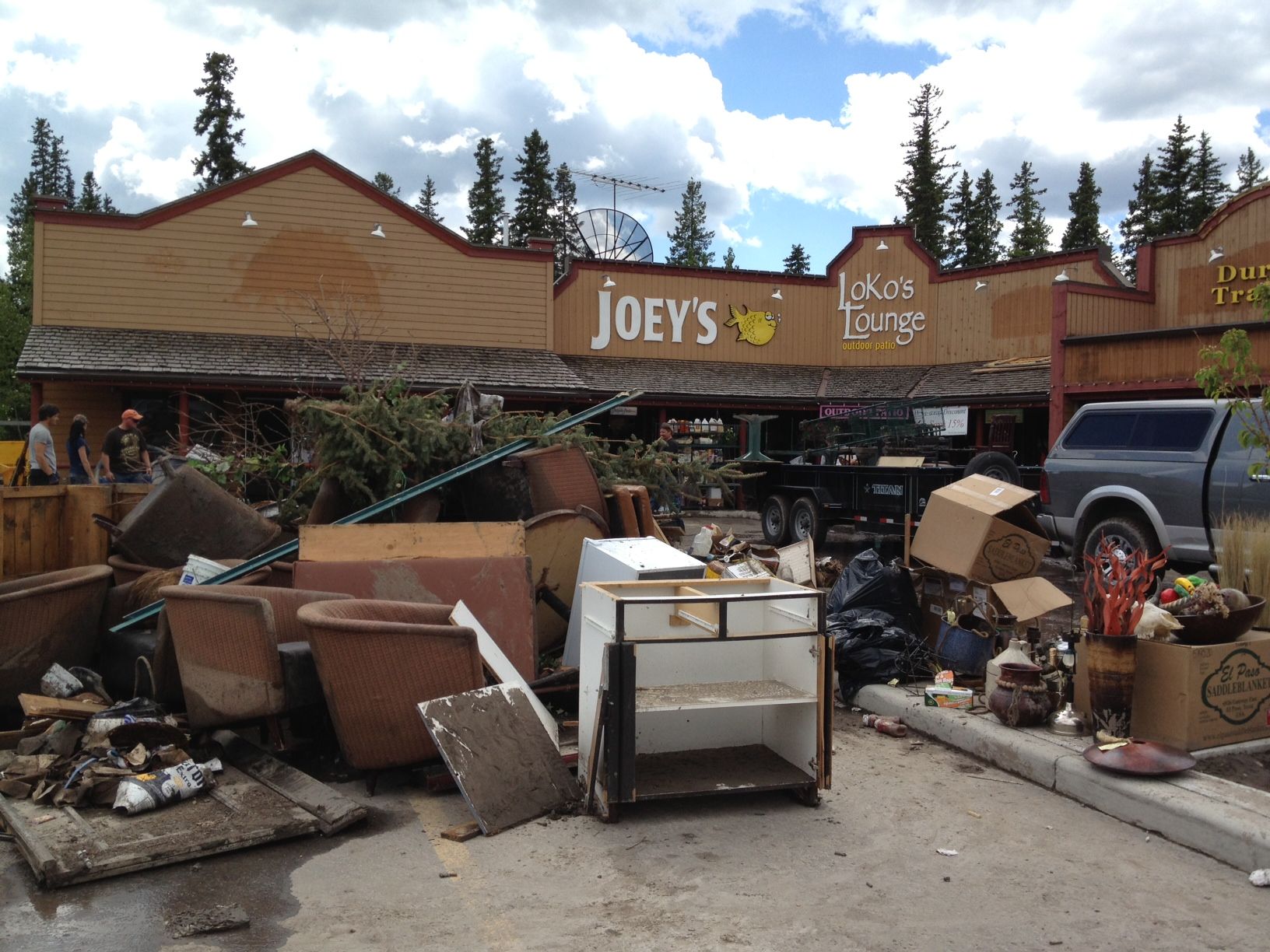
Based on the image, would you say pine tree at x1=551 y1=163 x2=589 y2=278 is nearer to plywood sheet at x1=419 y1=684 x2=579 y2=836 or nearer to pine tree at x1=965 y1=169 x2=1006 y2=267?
pine tree at x1=965 y1=169 x2=1006 y2=267

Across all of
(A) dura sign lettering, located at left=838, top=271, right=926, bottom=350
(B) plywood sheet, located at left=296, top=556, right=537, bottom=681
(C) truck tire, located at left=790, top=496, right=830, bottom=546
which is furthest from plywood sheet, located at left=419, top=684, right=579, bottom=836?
(A) dura sign lettering, located at left=838, top=271, right=926, bottom=350

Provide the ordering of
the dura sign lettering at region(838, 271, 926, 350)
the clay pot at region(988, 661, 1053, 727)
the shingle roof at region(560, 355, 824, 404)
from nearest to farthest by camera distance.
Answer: the clay pot at region(988, 661, 1053, 727), the shingle roof at region(560, 355, 824, 404), the dura sign lettering at region(838, 271, 926, 350)

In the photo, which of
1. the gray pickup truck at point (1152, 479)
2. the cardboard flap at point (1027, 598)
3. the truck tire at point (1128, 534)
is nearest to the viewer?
the cardboard flap at point (1027, 598)

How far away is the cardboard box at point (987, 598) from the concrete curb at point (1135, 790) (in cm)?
159

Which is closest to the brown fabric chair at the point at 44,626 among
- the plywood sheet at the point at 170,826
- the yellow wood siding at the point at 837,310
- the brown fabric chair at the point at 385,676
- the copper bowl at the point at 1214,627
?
the plywood sheet at the point at 170,826

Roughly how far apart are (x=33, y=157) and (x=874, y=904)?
9640 cm

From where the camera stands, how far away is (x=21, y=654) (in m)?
6.30

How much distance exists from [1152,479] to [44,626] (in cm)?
1001

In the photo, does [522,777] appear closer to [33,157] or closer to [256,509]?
[256,509]

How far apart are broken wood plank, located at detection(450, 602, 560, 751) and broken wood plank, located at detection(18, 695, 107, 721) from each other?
2208 millimetres

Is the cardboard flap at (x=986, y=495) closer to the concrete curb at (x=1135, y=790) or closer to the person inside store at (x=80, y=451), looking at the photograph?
the concrete curb at (x=1135, y=790)

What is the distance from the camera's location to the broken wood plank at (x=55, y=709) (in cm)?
571

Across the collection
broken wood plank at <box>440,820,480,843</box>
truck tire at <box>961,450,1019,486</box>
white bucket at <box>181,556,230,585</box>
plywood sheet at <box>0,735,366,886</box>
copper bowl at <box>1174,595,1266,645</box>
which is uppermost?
truck tire at <box>961,450,1019,486</box>

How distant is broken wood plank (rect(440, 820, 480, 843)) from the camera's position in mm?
4609
